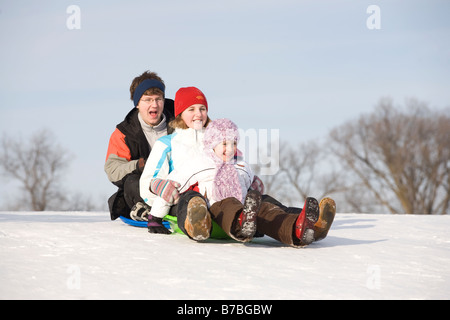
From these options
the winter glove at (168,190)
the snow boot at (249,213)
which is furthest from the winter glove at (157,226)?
the snow boot at (249,213)

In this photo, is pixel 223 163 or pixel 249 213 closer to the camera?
pixel 249 213

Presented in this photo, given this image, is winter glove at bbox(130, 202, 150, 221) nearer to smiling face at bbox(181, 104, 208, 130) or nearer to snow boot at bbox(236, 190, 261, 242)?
smiling face at bbox(181, 104, 208, 130)

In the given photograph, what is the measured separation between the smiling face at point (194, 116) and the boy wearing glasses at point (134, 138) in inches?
19.3

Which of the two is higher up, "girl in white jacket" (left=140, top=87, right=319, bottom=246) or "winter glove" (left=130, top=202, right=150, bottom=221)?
"girl in white jacket" (left=140, top=87, right=319, bottom=246)

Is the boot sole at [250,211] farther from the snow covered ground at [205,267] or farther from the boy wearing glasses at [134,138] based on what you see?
the boy wearing glasses at [134,138]

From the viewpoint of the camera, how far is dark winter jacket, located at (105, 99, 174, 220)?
4.62 metres

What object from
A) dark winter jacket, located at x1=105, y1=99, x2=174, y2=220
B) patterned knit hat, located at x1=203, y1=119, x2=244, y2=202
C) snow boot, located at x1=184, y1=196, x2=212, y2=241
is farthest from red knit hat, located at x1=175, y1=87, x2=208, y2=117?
snow boot, located at x1=184, y1=196, x2=212, y2=241

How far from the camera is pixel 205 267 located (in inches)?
110

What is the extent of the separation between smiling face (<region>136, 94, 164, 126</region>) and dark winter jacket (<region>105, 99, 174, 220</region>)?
0.29 feet

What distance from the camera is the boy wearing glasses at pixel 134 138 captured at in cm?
456

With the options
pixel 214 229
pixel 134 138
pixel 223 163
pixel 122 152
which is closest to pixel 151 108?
pixel 134 138

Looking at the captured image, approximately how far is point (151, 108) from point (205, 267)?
2047 millimetres

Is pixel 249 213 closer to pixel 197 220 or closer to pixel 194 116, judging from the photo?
pixel 197 220
